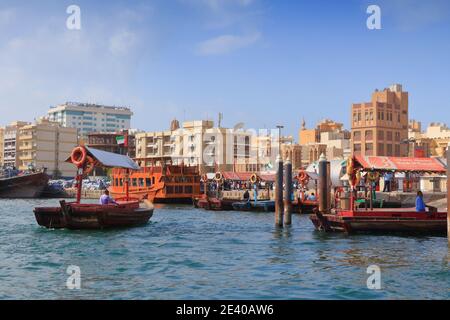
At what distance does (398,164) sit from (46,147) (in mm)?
117190

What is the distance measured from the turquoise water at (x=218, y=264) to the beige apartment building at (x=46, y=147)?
11115cm

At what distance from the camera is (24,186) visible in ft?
293

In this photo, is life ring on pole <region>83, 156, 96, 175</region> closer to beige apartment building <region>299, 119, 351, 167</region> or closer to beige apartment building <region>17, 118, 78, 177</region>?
beige apartment building <region>299, 119, 351, 167</region>

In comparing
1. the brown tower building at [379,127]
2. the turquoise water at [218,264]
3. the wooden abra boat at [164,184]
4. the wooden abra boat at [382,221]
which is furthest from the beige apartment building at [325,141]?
the turquoise water at [218,264]

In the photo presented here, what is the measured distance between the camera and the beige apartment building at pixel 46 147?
136625mm

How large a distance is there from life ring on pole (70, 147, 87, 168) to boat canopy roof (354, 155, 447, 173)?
14.5m

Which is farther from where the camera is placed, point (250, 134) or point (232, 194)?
point (250, 134)

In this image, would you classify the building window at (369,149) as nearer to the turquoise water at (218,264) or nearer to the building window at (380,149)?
the building window at (380,149)

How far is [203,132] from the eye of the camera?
126250 mm

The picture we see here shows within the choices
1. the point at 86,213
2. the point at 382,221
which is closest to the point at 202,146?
the point at 86,213
